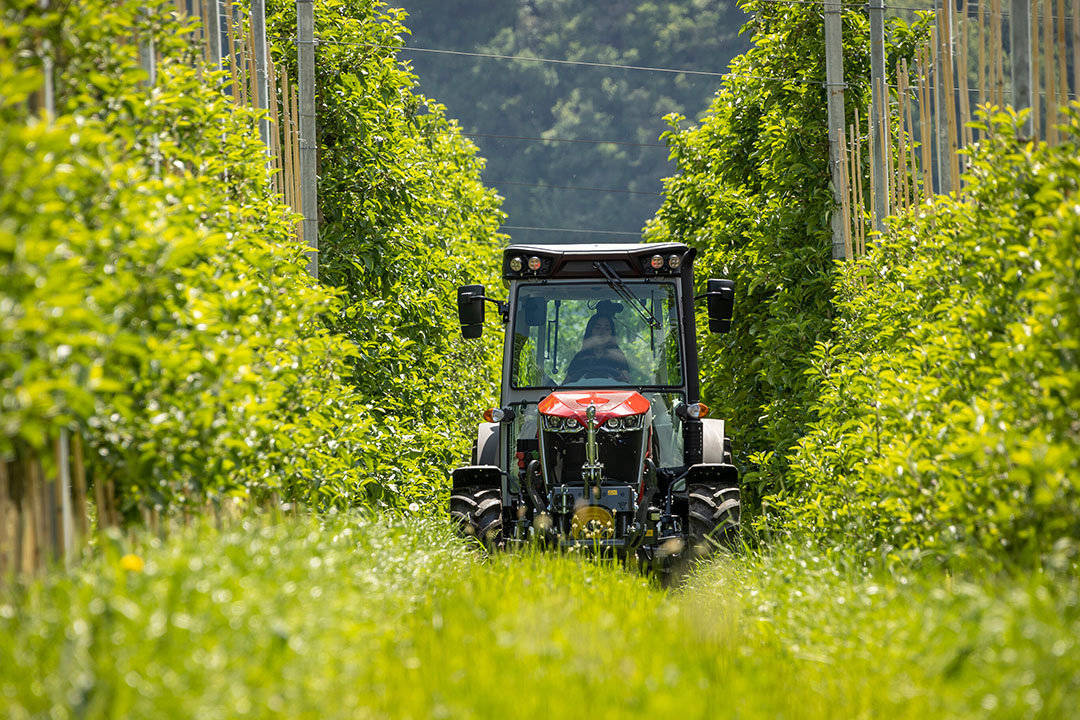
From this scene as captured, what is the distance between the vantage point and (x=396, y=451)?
448 inches

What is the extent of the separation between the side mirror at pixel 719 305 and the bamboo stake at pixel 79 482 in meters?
5.12

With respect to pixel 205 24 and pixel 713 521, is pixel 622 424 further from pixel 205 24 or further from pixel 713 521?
pixel 205 24

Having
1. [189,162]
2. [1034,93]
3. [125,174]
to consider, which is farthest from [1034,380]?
[189,162]

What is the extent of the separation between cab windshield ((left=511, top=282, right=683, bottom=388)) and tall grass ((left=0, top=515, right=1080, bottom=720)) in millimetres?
3465

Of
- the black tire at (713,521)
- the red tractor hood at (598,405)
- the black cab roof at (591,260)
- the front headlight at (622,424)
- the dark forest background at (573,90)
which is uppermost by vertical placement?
the dark forest background at (573,90)

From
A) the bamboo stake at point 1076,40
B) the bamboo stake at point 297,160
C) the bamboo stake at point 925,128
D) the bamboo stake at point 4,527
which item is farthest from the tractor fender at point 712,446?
the bamboo stake at point 4,527

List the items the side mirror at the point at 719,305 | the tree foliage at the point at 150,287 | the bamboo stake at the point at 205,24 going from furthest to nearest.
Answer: the side mirror at the point at 719,305, the bamboo stake at the point at 205,24, the tree foliage at the point at 150,287

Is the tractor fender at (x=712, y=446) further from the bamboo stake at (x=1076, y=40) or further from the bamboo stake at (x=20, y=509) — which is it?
the bamboo stake at (x=20, y=509)

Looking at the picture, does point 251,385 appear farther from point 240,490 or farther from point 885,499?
point 885,499

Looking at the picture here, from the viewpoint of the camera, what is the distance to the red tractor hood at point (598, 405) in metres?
7.97

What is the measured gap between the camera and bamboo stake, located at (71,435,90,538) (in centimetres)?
436

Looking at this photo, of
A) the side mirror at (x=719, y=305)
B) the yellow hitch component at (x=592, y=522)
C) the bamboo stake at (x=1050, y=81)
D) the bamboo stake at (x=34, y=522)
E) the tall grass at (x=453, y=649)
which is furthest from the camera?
the side mirror at (x=719, y=305)

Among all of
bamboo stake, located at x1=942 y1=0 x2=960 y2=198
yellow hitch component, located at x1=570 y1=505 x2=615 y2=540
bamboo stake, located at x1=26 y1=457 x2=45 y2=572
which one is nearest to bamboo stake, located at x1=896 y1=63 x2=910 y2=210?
bamboo stake, located at x1=942 y1=0 x2=960 y2=198

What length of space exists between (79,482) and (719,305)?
5.28 meters
